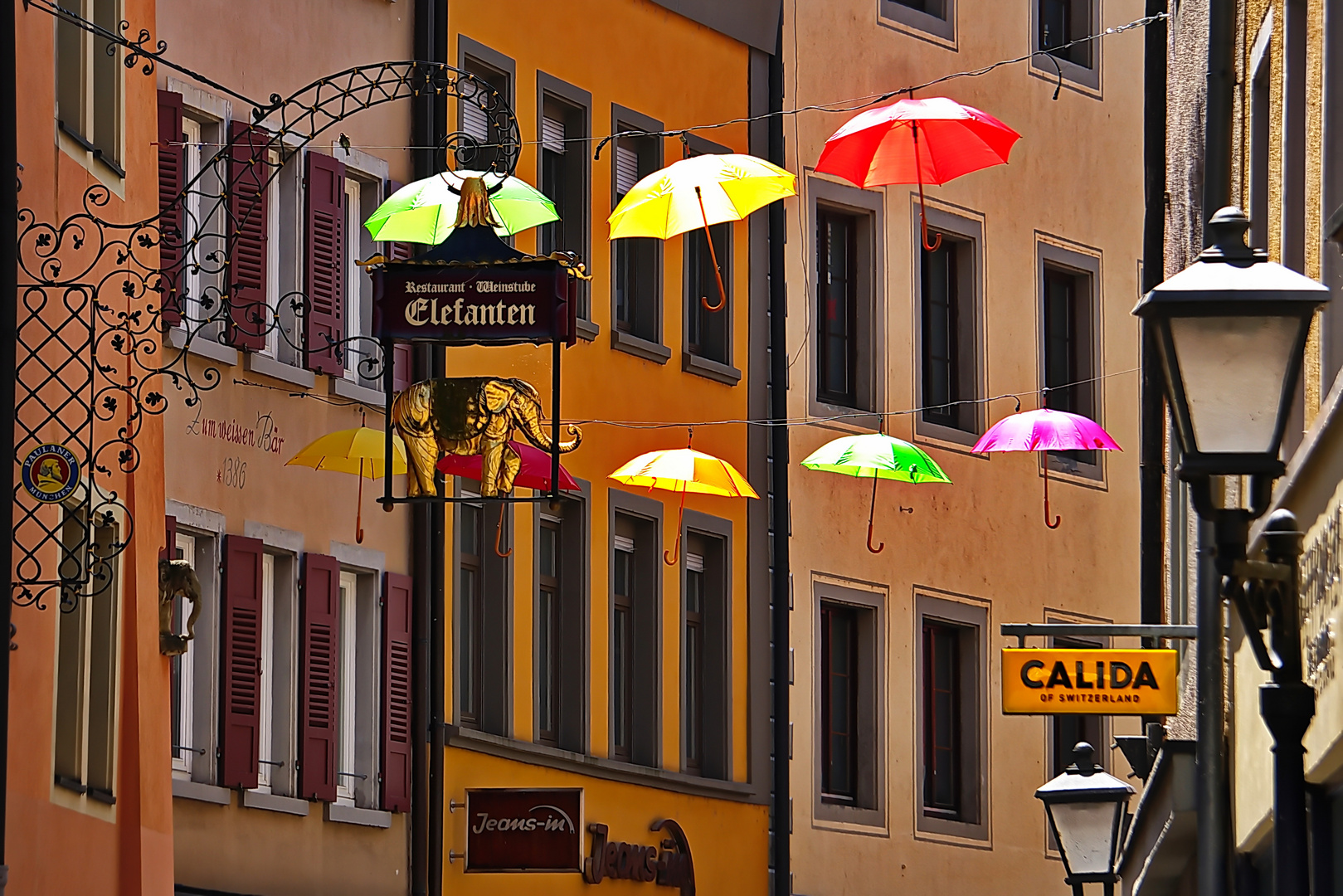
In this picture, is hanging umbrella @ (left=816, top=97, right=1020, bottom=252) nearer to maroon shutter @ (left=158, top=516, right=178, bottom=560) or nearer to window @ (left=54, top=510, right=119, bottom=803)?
maroon shutter @ (left=158, top=516, right=178, bottom=560)

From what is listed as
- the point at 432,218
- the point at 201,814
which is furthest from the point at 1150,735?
the point at 201,814

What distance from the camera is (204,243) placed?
802 inches

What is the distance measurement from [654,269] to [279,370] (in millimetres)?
5592

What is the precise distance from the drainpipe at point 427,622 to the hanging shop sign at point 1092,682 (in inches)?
356

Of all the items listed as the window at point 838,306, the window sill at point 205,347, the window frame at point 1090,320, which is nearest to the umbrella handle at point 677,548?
the window at point 838,306

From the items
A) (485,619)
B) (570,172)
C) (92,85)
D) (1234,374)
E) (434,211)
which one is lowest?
(1234,374)

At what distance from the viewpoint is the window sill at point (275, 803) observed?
65.1 feet

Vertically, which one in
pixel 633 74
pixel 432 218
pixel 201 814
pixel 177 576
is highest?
pixel 633 74

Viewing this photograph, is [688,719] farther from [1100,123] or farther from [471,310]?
[471,310]

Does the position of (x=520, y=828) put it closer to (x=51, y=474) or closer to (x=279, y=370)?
(x=279, y=370)

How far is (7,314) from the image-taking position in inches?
456

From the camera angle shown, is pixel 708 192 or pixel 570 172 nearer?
pixel 708 192

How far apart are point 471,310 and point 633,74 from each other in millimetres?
12629

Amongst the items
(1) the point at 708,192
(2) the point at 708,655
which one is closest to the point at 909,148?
(1) the point at 708,192
